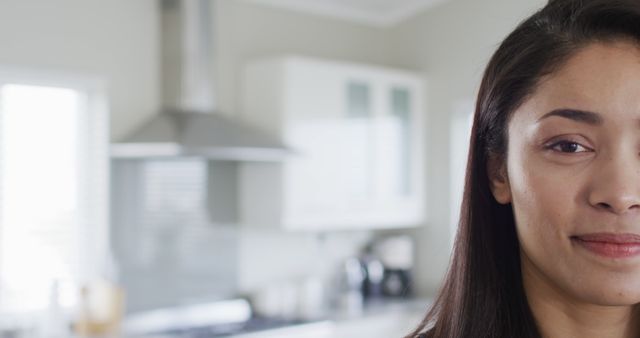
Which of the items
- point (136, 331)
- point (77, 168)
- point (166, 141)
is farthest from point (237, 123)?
point (136, 331)

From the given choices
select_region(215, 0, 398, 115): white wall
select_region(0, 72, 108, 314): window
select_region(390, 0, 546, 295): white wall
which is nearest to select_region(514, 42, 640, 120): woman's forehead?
select_region(0, 72, 108, 314): window

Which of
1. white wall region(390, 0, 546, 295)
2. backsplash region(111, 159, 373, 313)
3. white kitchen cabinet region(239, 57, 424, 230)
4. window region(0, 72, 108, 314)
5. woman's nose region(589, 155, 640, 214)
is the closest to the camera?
woman's nose region(589, 155, 640, 214)

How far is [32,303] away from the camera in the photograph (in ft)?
11.3

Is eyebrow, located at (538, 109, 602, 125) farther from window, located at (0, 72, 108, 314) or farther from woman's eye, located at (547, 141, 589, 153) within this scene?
window, located at (0, 72, 108, 314)

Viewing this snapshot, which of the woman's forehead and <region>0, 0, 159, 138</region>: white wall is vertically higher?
<region>0, 0, 159, 138</region>: white wall

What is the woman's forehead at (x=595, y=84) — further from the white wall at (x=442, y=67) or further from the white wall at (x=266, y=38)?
the white wall at (x=442, y=67)

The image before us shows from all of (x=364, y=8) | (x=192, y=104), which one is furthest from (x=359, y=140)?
(x=192, y=104)

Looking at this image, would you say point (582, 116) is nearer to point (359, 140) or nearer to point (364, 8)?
point (359, 140)

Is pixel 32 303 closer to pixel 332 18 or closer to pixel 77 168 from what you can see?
pixel 77 168

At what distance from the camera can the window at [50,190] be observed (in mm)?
3379

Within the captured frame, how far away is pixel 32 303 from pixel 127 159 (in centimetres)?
78

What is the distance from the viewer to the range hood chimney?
3.54m

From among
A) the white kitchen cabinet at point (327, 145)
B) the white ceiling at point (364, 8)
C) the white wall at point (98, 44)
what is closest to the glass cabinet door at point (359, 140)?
the white kitchen cabinet at point (327, 145)

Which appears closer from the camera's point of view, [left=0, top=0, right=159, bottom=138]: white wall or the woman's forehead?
the woman's forehead
